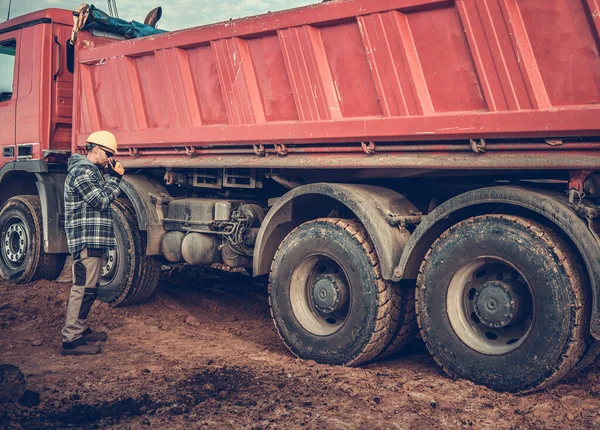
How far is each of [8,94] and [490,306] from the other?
6359 mm

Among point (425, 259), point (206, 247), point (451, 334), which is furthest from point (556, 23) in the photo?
point (206, 247)

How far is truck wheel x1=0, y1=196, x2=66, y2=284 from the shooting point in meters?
8.45

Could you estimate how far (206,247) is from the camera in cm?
684

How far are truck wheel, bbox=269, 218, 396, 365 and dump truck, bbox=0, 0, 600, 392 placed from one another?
0.05 feet

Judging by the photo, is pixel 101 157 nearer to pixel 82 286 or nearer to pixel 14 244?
pixel 82 286

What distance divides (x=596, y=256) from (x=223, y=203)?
350cm

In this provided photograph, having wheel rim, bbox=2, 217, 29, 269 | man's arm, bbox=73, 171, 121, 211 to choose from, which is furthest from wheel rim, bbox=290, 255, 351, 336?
wheel rim, bbox=2, 217, 29, 269

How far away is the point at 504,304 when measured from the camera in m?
4.62

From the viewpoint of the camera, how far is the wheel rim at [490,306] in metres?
4.62

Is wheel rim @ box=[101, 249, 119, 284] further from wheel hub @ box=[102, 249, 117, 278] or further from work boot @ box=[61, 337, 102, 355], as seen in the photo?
work boot @ box=[61, 337, 102, 355]

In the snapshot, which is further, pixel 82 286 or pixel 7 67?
pixel 7 67

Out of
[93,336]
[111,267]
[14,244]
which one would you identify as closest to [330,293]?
[93,336]

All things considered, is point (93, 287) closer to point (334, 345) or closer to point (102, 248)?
point (102, 248)

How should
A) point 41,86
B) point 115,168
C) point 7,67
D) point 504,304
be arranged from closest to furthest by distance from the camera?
point 504,304
point 115,168
point 41,86
point 7,67
